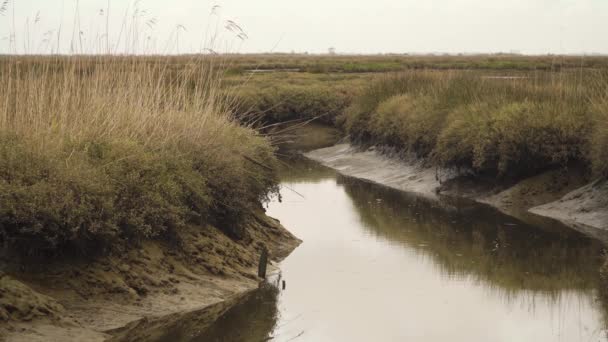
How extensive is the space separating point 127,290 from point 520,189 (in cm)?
1042

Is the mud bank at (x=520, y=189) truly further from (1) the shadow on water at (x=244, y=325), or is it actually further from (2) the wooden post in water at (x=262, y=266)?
(1) the shadow on water at (x=244, y=325)

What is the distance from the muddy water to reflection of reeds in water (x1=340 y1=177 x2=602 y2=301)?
16 millimetres

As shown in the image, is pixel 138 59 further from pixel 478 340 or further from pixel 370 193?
pixel 370 193

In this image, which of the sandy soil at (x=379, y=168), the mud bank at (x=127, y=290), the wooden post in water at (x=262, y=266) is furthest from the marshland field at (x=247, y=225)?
the sandy soil at (x=379, y=168)

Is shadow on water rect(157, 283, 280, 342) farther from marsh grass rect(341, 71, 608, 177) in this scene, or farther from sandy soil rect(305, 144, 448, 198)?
sandy soil rect(305, 144, 448, 198)

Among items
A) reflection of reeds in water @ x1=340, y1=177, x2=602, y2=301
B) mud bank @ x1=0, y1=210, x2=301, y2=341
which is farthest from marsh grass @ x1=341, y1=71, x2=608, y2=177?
mud bank @ x1=0, y1=210, x2=301, y2=341

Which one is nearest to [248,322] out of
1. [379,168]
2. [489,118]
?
[489,118]

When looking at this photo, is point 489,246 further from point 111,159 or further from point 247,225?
point 111,159

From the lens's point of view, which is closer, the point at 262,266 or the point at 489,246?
the point at 262,266

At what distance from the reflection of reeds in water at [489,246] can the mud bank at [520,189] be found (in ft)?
1.87

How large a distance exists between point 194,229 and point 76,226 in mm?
2544

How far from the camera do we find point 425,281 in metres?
11.6

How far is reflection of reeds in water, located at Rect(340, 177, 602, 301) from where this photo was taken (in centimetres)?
1184

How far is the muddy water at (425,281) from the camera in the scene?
940 centimetres
